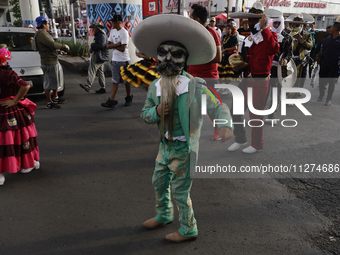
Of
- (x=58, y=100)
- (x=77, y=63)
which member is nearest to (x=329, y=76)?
(x=58, y=100)

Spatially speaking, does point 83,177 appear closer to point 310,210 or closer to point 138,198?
point 138,198

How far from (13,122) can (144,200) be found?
1.93 m

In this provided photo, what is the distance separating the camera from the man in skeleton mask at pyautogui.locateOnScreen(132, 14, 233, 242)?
2217 mm

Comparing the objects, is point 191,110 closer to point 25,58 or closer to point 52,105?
point 52,105

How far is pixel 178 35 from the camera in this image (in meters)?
2.21

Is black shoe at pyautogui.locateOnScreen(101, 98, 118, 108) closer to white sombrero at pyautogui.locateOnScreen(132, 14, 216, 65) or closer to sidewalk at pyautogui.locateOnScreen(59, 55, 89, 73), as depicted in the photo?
white sombrero at pyautogui.locateOnScreen(132, 14, 216, 65)

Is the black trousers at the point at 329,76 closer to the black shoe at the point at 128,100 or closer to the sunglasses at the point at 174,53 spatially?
the black shoe at the point at 128,100

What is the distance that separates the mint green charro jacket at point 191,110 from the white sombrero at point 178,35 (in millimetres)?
223

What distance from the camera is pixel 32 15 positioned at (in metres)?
19.8

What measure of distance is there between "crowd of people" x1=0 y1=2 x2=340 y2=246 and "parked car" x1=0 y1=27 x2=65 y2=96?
0.52m

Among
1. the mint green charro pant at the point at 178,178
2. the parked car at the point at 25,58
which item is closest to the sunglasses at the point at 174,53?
the mint green charro pant at the point at 178,178

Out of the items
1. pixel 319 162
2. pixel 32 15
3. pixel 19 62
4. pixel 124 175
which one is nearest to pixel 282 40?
pixel 319 162

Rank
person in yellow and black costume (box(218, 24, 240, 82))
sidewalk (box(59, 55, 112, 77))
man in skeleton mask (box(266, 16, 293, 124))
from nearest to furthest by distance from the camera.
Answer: man in skeleton mask (box(266, 16, 293, 124)) → person in yellow and black costume (box(218, 24, 240, 82)) → sidewalk (box(59, 55, 112, 77))

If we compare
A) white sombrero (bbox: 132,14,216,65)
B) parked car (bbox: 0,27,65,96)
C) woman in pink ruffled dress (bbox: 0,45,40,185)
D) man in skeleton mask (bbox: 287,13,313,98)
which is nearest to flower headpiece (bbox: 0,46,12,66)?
woman in pink ruffled dress (bbox: 0,45,40,185)
